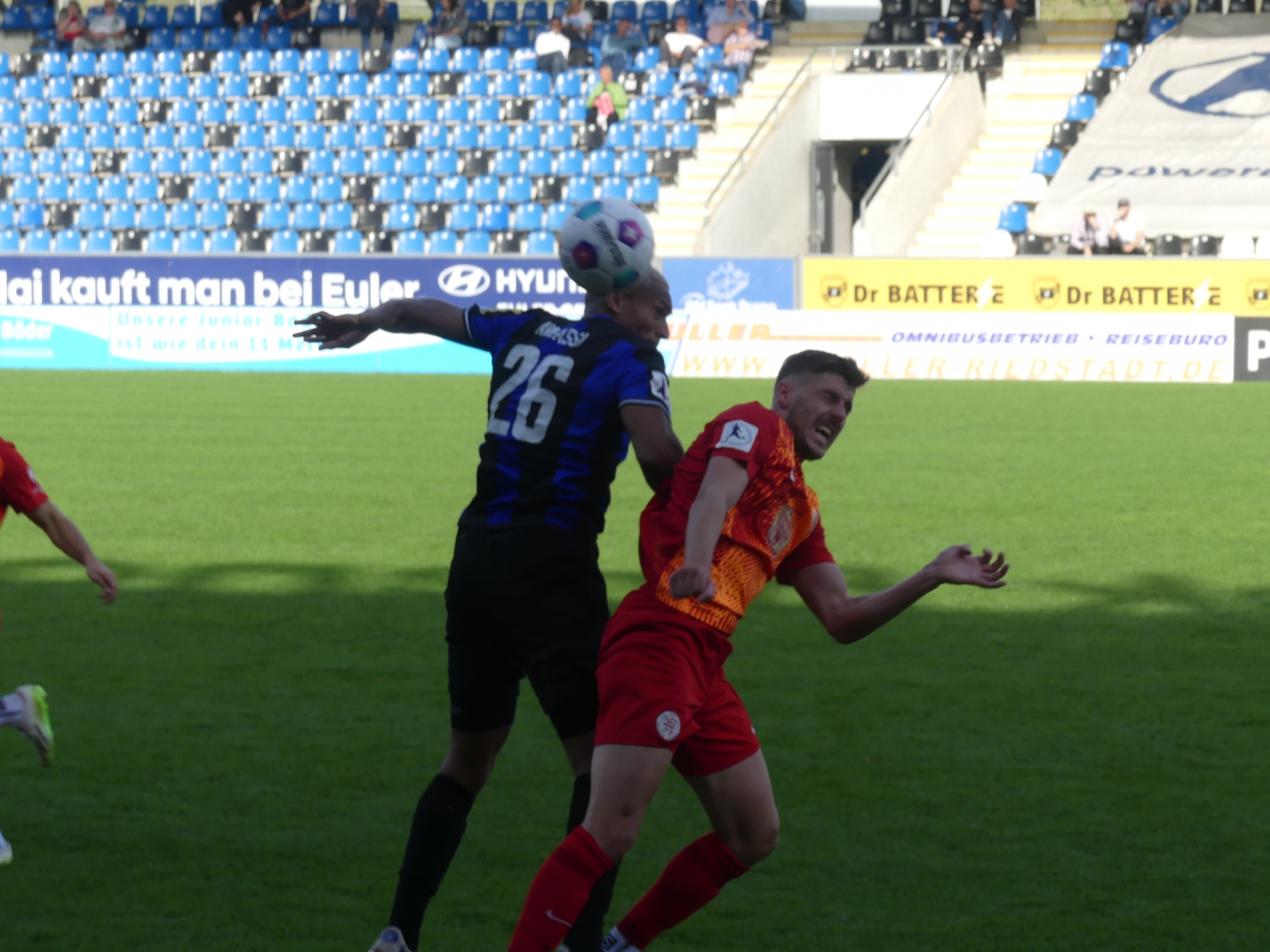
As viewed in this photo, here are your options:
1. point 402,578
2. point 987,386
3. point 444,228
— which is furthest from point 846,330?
point 402,578

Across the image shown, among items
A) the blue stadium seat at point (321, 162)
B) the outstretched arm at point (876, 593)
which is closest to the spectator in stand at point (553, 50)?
the blue stadium seat at point (321, 162)

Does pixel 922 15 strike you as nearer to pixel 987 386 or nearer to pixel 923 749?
pixel 987 386

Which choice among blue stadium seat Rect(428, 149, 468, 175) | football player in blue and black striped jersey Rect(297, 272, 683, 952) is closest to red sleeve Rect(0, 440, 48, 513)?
football player in blue and black striped jersey Rect(297, 272, 683, 952)

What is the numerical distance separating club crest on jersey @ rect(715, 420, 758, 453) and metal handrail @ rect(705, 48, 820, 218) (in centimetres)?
2544

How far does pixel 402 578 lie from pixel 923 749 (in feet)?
14.2

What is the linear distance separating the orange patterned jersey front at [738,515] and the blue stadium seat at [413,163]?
28.0 metres

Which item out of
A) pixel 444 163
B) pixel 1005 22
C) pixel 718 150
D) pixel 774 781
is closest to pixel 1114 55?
pixel 1005 22

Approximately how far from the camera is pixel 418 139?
31844 mm

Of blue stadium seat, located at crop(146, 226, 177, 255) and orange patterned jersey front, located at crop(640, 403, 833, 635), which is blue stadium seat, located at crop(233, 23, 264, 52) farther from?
orange patterned jersey front, located at crop(640, 403, 833, 635)

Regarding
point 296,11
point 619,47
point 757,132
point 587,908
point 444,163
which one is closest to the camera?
point 587,908

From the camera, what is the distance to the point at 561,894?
3.64 m

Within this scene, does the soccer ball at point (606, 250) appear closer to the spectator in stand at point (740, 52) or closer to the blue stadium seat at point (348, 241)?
the blue stadium seat at point (348, 241)

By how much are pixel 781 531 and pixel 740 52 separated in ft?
96.3

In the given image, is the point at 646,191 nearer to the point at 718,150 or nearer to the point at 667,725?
the point at 718,150
